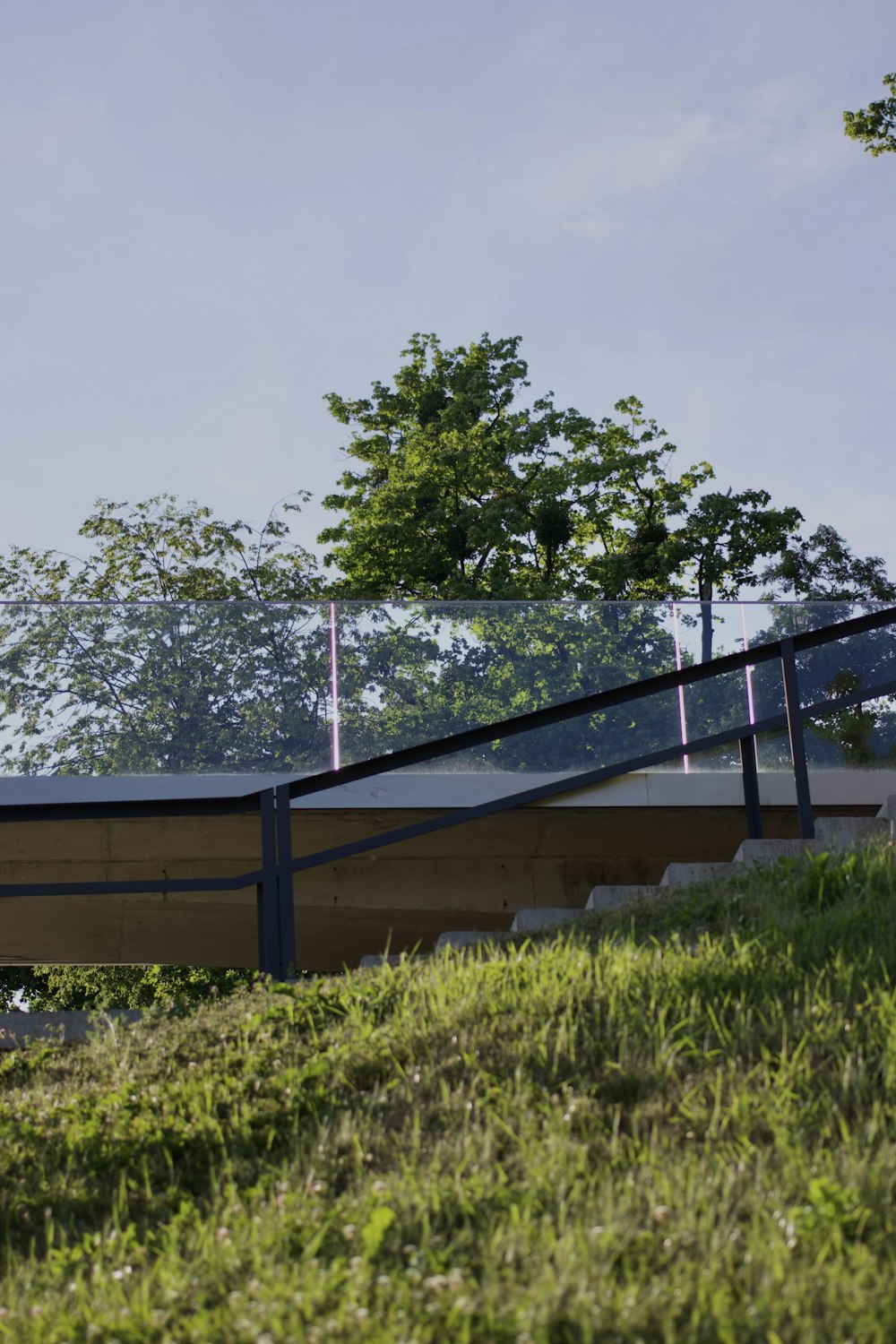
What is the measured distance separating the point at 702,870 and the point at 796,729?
102 centimetres

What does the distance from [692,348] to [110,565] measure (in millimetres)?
18179

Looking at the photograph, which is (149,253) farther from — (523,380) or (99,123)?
(523,380)

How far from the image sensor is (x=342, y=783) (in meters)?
6.29

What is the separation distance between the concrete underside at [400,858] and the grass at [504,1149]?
5051mm

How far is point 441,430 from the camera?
27703 millimetres

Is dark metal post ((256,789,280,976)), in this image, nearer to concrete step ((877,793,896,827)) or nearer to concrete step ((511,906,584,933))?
concrete step ((511,906,584,933))

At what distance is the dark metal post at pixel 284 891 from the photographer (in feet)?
19.1

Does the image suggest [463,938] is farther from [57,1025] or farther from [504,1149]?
[504,1149]

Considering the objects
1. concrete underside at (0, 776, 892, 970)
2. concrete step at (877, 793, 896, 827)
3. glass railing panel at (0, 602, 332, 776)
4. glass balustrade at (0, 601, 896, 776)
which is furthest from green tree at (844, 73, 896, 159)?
concrete step at (877, 793, 896, 827)

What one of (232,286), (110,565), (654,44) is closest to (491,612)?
(654,44)

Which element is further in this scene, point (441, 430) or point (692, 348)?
point (441, 430)

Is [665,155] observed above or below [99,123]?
above

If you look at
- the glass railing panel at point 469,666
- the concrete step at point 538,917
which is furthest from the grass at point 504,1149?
the glass railing panel at point 469,666

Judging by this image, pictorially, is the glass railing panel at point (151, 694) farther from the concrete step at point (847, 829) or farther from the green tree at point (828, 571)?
the green tree at point (828, 571)
